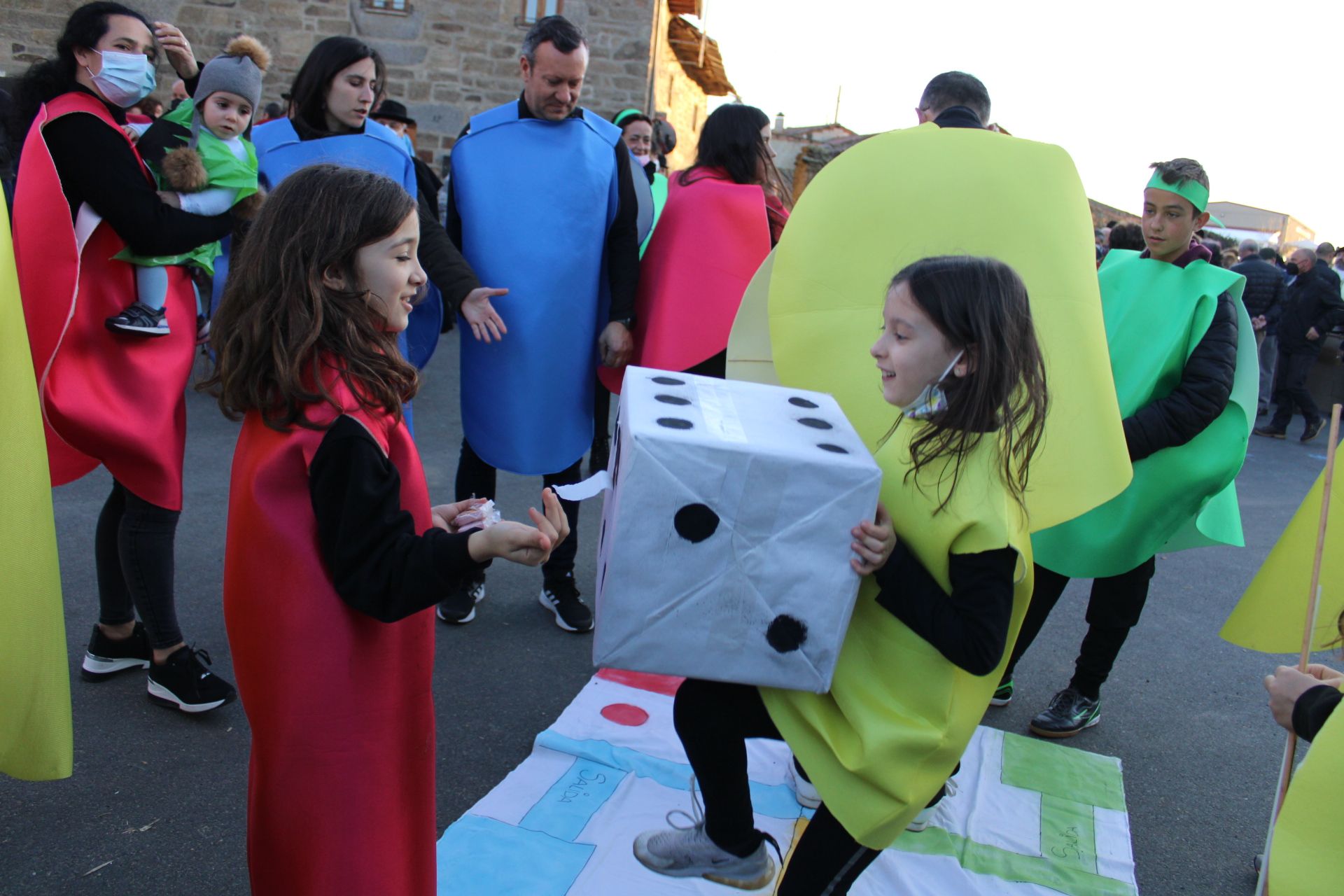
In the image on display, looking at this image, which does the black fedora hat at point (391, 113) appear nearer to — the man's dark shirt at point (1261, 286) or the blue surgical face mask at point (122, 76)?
the blue surgical face mask at point (122, 76)

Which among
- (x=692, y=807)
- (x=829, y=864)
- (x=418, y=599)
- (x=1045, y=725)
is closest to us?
(x=418, y=599)

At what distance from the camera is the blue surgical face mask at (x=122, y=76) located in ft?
7.87

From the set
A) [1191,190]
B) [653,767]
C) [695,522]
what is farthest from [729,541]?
[1191,190]

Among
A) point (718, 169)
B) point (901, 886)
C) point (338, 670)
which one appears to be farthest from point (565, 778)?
point (718, 169)

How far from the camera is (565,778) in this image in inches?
98.1

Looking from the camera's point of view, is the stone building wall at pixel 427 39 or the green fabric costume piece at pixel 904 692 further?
the stone building wall at pixel 427 39

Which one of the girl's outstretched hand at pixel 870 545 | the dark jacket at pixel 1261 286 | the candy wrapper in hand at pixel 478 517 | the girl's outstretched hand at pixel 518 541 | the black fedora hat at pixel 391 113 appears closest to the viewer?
the girl's outstretched hand at pixel 518 541

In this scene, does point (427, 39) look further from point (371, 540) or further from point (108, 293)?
point (371, 540)

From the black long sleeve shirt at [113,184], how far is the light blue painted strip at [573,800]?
166 cm

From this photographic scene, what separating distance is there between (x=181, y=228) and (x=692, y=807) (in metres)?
1.93

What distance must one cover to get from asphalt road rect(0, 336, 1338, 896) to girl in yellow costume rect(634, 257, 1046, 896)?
43.3 inches

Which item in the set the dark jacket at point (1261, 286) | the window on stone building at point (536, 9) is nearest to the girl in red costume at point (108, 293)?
the window on stone building at point (536, 9)

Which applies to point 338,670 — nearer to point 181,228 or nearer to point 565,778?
point 565,778

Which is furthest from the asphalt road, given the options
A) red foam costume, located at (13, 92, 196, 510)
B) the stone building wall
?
the stone building wall
